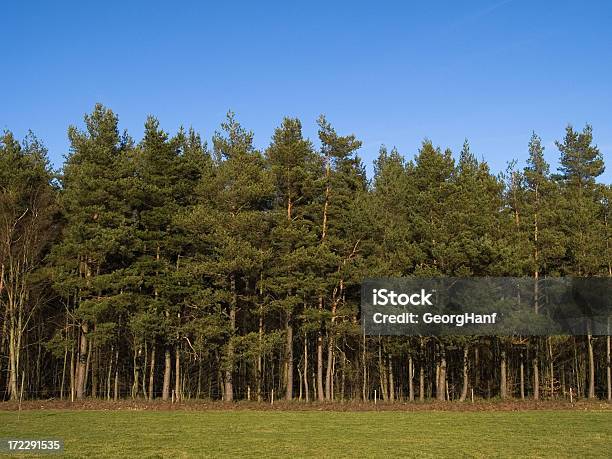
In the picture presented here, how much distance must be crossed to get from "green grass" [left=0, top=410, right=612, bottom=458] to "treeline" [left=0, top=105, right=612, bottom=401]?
20.2 ft

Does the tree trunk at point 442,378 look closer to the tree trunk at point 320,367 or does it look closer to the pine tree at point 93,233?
the tree trunk at point 320,367

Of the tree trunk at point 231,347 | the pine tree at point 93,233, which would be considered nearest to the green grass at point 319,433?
the tree trunk at point 231,347

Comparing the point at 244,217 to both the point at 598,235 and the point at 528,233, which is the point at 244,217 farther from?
the point at 598,235

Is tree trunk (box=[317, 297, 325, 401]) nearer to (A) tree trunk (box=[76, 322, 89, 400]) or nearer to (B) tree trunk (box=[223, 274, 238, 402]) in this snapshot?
(B) tree trunk (box=[223, 274, 238, 402])

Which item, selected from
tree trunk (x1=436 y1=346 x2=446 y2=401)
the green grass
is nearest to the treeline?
tree trunk (x1=436 y1=346 x2=446 y2=401)

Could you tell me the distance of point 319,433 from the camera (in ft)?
63.1

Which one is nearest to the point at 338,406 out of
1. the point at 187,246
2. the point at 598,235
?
the point at 187,246

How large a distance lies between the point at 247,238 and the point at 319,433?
552 inches

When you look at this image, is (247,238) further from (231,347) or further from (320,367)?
(320,367)

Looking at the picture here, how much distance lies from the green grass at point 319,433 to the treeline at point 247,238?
20.2 ft

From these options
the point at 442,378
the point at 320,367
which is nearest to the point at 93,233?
the point at 320,367

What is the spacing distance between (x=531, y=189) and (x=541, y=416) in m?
16.4

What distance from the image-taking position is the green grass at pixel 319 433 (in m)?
15.0

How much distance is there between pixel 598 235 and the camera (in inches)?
1394
